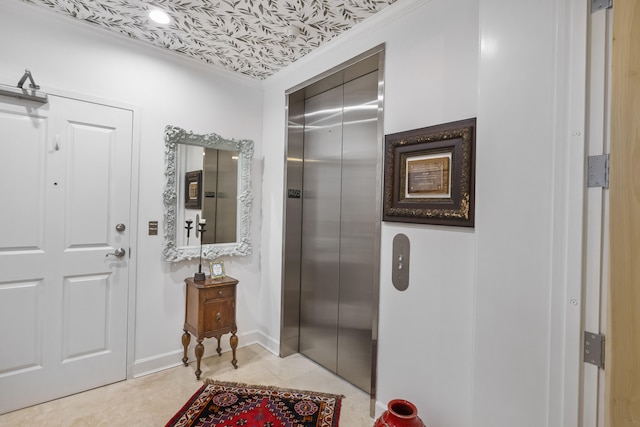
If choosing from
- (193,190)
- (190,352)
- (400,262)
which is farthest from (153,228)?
(400,262)

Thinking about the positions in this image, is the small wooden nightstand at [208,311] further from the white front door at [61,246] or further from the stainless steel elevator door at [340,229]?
the stainless steel elevator door at [340,229]

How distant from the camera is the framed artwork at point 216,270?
269 centimetres

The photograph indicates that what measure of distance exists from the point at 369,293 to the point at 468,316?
0.85 meters

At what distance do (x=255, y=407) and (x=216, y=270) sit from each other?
1.12m

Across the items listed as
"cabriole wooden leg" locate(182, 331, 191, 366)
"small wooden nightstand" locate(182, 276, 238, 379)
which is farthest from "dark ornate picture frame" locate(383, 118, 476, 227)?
"cabriole wooden leg" locate(182, 331, 191, 366)

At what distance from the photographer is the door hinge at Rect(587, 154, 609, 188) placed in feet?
3.57

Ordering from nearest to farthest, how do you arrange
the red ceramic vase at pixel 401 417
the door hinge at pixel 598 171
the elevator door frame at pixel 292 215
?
the door hinge at pixel 598 171, the red ceramic vase at pixel 401 417, the elevator door frame at pixel 292 215

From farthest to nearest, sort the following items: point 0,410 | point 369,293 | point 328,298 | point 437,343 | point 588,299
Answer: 1. point 328,298
2. point 369,293
3. point 0,410
4. point 437,343
5. point 588,299

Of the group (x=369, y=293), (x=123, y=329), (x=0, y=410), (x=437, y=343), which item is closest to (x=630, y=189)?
(x=437, y=343)

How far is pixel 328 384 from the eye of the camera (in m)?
2.46

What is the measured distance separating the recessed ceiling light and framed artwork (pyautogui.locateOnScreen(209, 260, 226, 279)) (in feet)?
6.09

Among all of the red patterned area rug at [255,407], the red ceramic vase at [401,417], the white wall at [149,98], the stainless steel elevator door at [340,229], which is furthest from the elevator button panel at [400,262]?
the white wall at [149,98]

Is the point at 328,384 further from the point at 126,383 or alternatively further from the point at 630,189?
the point at 630,189

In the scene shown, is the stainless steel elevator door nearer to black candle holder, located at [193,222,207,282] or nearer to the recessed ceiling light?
black candle holder, located at [193,222,207,282]
